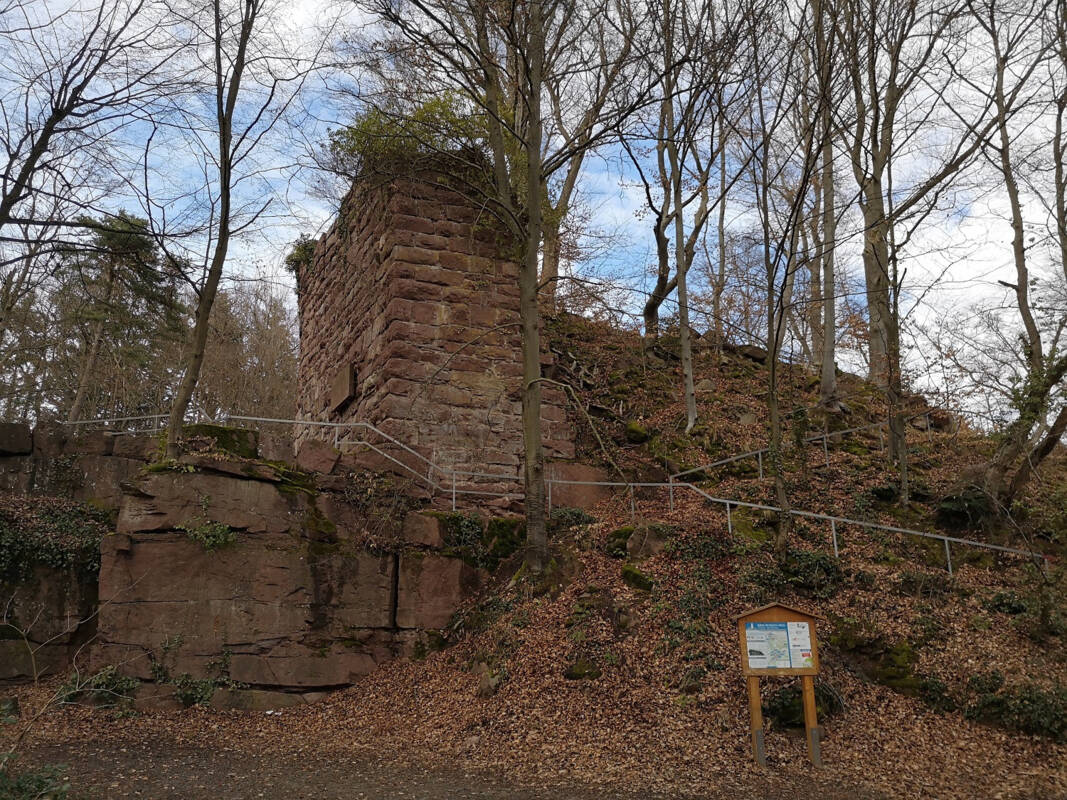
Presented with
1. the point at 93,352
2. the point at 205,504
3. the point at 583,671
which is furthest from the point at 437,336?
the point at 93,352

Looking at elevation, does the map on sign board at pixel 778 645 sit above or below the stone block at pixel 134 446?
below

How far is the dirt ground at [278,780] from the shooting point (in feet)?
18.3

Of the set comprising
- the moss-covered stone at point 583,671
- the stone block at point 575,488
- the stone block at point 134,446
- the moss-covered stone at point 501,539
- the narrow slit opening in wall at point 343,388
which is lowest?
the moss-covered stone at point 583,671

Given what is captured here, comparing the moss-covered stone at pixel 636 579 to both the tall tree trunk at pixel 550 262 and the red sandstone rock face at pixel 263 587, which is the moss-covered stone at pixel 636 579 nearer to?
the red sandstone rock face at pixel 263 587

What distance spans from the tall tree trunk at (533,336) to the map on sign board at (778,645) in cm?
306

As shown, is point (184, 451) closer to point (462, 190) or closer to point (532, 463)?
point (532, 463)

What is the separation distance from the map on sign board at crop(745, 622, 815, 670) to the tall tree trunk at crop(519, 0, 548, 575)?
3.06m

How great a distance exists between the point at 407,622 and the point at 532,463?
2.41 meters

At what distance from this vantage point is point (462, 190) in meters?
11.6

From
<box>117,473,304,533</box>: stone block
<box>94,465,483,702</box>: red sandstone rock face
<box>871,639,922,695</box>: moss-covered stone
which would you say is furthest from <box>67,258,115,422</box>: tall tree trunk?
<box>871,639,922,695</box>: moss-covered stone

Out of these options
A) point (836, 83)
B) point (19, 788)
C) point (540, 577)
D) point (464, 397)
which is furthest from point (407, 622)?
point (836, 83)

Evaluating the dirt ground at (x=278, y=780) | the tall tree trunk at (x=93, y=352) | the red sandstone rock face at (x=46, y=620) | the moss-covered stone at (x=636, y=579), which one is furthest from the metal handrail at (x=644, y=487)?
the tall tree trunk at (x=93, y=352)

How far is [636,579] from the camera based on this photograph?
27.3 feet

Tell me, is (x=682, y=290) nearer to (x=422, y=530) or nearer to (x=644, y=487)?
(x=644, y=487)
